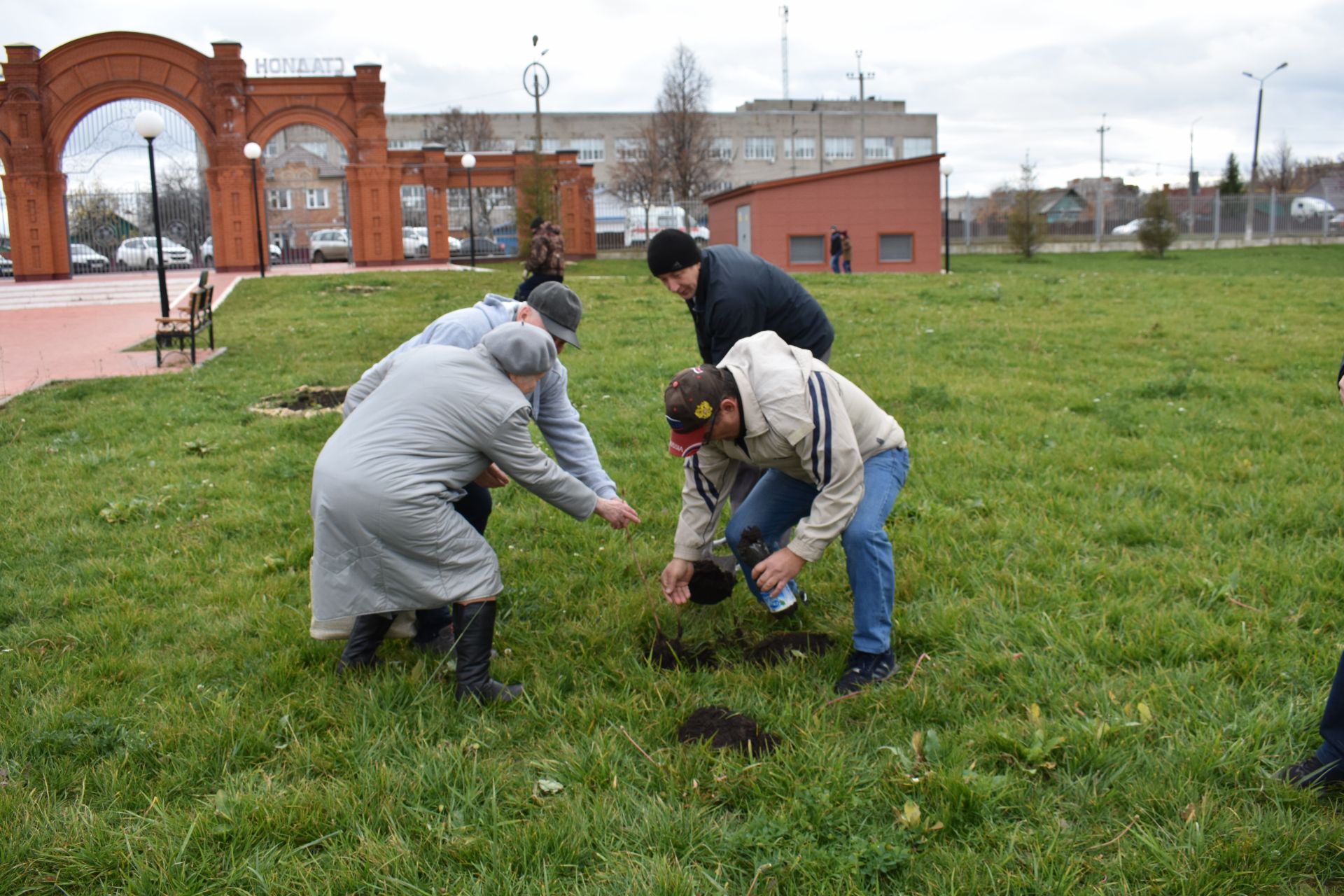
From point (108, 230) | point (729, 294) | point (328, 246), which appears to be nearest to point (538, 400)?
point (729, 294)

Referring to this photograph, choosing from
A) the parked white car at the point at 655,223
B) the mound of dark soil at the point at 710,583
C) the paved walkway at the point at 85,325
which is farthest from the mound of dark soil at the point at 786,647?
the parked white car at the point at 655,223

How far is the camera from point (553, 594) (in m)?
4.42

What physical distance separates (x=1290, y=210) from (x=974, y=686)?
55.1 metres

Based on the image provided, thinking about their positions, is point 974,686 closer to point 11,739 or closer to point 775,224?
point 11,739

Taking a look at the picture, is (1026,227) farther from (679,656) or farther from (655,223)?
(679,656)

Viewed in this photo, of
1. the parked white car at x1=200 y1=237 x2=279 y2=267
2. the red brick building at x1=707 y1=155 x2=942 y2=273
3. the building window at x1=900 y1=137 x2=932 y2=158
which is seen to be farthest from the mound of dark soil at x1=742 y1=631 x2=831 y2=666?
the building window at x1=900 y1=137 x2=932 y2=158

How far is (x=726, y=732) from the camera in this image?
10.2ft

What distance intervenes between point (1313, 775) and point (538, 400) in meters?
2.93

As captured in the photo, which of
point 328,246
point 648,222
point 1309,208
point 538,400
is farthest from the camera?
point 1309,208

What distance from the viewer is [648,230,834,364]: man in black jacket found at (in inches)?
172

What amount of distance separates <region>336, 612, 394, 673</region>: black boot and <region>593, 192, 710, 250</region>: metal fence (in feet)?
134

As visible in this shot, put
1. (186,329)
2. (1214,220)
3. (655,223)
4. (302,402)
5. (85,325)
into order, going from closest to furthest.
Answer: (302,402), (186,329), (85,325), (1214,220), (655,223)

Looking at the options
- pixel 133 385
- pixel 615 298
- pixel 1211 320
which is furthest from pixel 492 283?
pixel 1211 320

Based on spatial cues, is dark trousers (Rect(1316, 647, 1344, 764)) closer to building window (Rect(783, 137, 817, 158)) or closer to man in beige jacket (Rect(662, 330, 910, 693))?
man in beige jacket (Rect(662, 330, 910, 693))
